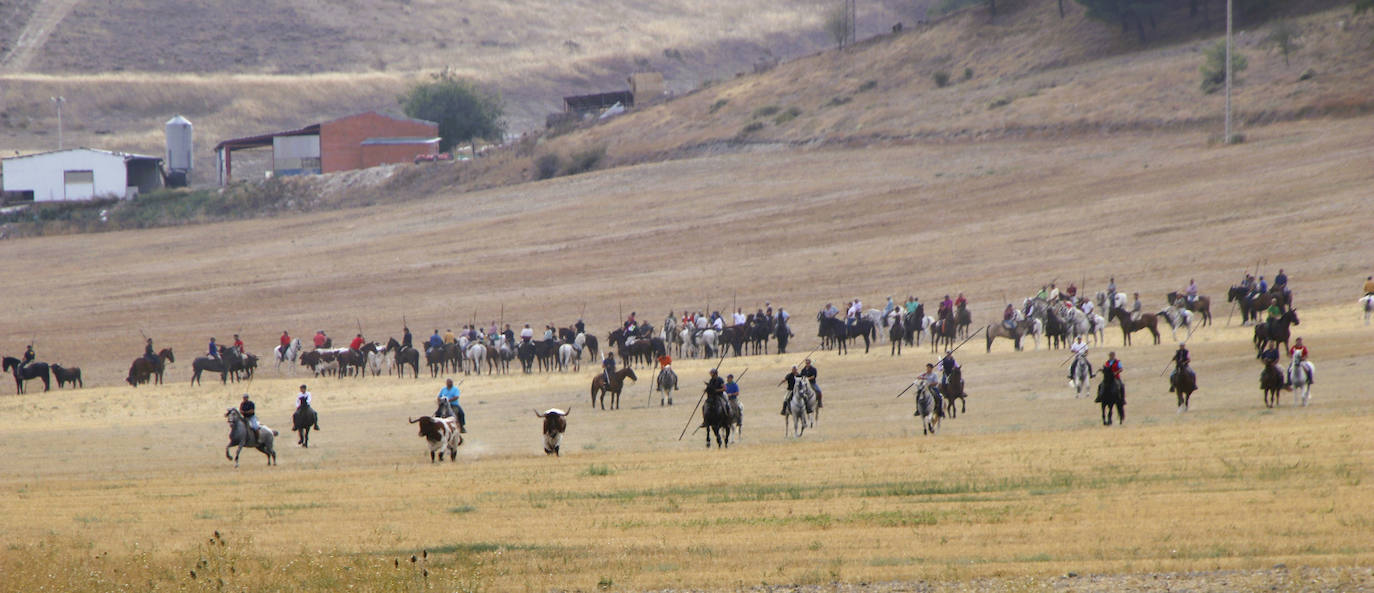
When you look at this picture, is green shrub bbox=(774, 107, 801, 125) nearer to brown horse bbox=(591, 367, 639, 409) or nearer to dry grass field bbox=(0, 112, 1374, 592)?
dry grass field bbox=(0, 112, 1374, 592)

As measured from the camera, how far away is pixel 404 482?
2180 cm

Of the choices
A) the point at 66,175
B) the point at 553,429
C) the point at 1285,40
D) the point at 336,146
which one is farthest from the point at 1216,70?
the point at 66,175

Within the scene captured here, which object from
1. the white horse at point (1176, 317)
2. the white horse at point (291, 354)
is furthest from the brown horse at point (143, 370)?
the white horse at point (1176, 317)

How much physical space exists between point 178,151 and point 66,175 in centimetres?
1318

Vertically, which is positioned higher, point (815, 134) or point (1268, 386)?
point (815, 134)

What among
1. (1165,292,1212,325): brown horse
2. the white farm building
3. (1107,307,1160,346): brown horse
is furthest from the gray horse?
the white farm building

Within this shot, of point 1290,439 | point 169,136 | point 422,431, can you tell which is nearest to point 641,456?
point 422,431

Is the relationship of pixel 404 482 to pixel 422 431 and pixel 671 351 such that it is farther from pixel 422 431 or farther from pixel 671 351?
pixel 671 351

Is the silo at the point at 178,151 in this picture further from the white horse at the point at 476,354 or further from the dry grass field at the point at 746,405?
the white horse at the point at 476,354

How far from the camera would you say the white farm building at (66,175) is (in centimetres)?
9744

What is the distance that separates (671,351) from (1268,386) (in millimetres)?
25534

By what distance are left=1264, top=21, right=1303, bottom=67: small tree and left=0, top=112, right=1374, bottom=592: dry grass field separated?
909 centimetres

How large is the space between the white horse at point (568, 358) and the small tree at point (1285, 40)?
168 ft

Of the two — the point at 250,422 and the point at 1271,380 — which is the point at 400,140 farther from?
the point at 1271,380
